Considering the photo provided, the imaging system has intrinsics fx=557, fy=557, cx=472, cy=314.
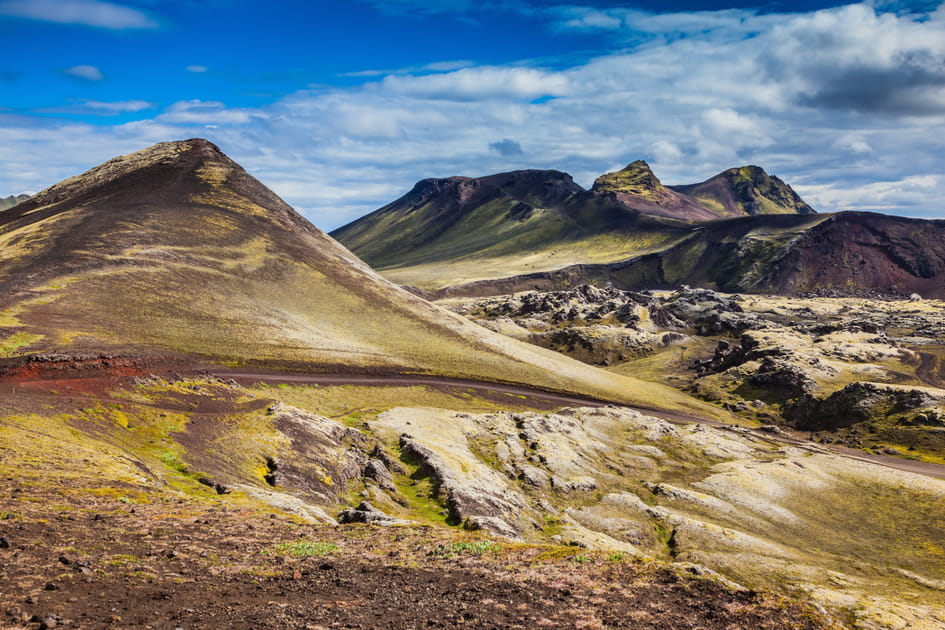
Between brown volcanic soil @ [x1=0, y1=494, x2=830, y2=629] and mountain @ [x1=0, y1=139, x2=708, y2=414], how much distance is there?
2139 inches

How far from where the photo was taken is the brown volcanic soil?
1972 centimetres

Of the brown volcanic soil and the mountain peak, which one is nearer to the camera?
the brown volcanic soil

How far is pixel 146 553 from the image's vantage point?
79.8 ft

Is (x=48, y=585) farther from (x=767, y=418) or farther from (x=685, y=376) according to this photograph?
(x=685, y=376)

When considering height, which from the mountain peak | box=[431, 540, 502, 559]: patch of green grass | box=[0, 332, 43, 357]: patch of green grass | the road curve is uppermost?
the mountain peak

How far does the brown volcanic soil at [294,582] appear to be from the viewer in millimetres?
19719

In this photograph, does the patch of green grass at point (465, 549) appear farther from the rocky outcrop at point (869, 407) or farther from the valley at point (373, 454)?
the rocky outcrop at point (869, 407)

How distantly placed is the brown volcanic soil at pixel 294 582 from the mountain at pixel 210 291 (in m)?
54.3

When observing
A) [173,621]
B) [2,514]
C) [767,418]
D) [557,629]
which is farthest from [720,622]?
[767,418]

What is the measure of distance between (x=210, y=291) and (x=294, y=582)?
372 feet

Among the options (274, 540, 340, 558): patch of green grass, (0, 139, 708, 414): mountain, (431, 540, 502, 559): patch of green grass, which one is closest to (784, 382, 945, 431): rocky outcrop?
(0, 139, 708, 414): mountain

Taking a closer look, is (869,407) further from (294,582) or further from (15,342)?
(15,342)

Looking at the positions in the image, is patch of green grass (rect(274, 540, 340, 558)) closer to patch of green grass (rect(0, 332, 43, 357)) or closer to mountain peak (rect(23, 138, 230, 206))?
patch of green grass (rect(0, 332, 43, 357))

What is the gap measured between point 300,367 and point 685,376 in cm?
12222
